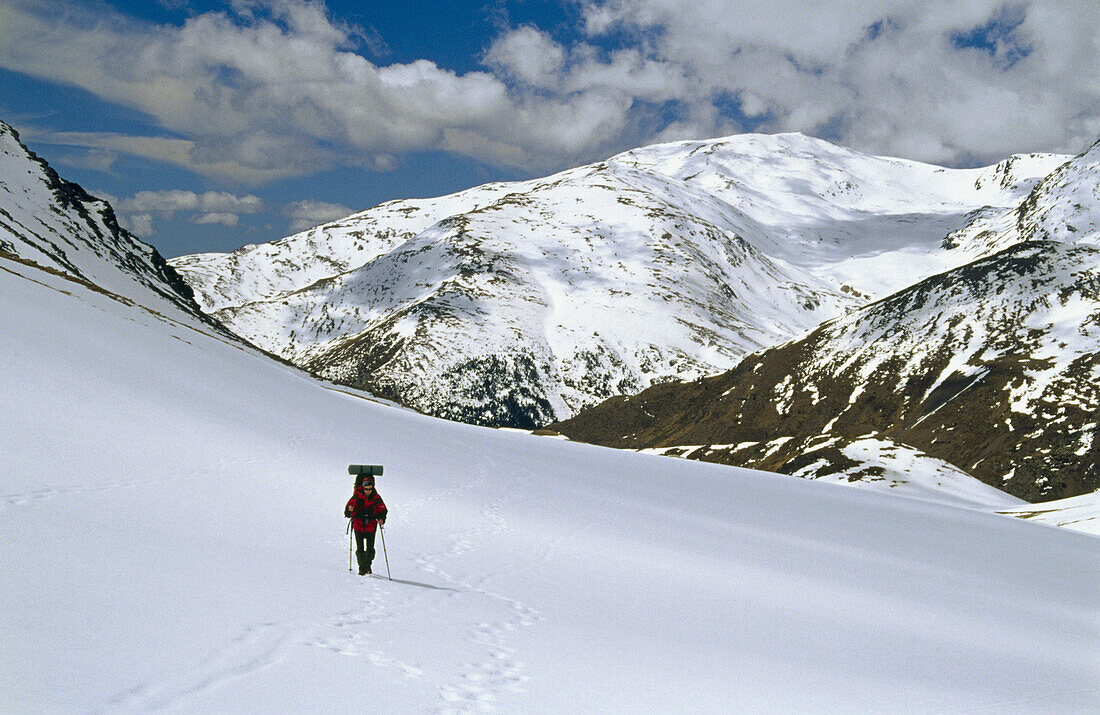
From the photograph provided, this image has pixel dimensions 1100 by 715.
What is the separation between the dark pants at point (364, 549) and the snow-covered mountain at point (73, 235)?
7095 cm

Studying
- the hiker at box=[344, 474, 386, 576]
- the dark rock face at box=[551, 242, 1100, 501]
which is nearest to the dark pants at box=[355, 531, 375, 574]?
the hiker at box=[344, 474, 386, 576]

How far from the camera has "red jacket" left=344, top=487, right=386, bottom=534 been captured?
44.7ft

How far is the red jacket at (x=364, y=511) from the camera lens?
13.6 meters

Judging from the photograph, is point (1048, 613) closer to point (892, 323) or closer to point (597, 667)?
point (597, 667)

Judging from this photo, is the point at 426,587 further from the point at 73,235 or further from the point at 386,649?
the point at 73,235

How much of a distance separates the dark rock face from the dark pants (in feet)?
235

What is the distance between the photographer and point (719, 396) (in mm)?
137375

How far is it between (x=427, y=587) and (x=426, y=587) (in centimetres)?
2

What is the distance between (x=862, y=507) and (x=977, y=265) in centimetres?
10787

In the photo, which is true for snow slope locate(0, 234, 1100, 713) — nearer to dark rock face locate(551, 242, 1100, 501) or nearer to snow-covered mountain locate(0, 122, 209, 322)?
dark rock face locate(551, 242, 1100, 501)

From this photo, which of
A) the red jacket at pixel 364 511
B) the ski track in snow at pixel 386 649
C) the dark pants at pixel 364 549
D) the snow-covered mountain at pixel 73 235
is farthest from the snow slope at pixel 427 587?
the snow-covered mountain at pixel 73 235

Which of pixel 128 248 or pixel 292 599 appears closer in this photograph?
pixel 292 599

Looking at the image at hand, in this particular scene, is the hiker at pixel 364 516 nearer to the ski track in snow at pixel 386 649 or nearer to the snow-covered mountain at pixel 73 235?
the ski track in snow at pixel 386 649

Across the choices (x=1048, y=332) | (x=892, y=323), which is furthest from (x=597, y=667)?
(x=892, y=323)
